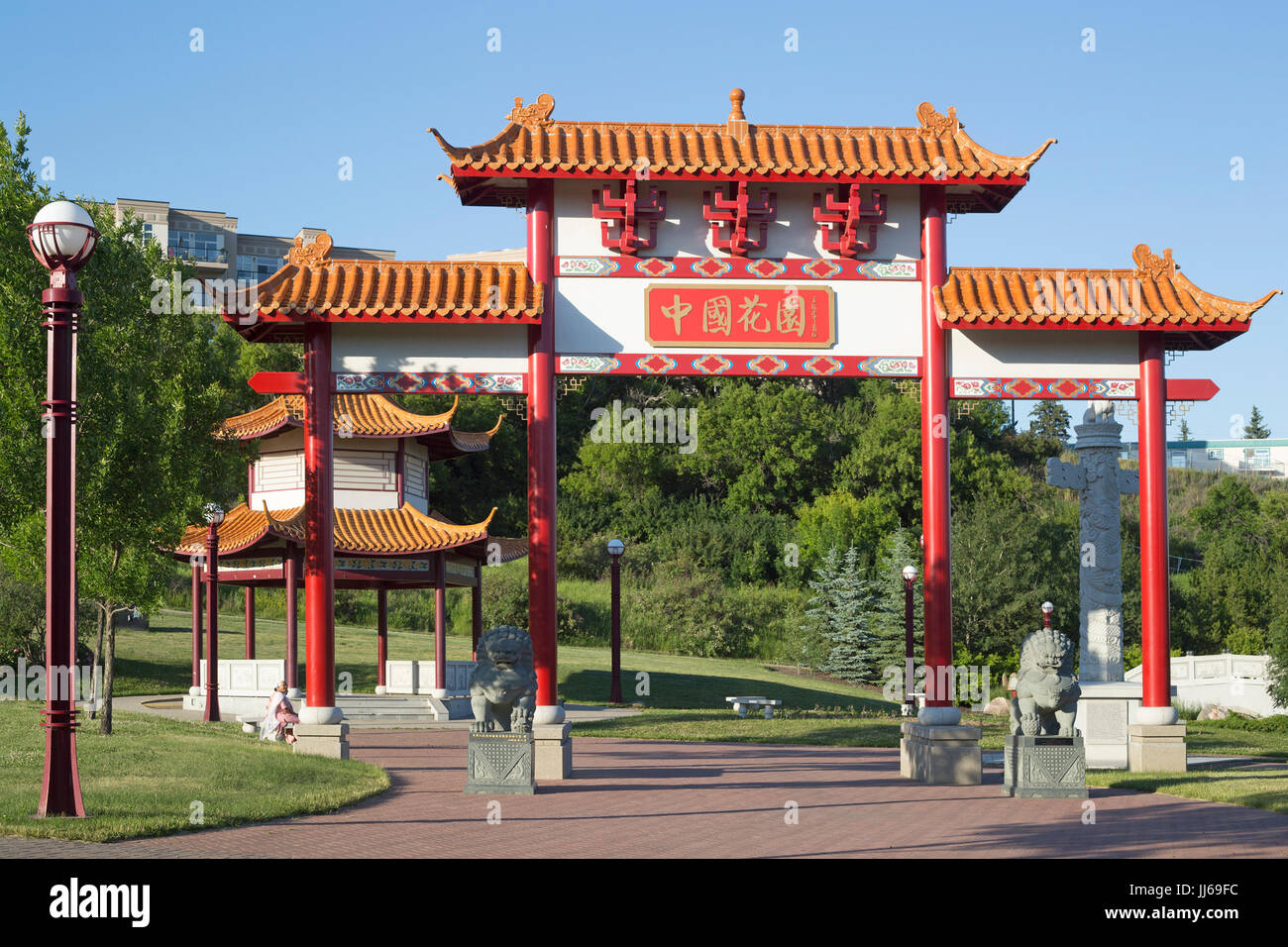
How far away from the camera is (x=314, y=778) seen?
1306 cm

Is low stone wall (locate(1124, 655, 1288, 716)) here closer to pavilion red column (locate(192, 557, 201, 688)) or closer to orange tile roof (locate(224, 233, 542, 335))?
pavilion red column (locate(192, 557, 201, 688))

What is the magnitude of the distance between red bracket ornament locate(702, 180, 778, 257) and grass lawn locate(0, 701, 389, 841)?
23.3ft

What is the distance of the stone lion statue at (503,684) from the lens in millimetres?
12891

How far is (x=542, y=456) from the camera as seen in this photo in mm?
14484

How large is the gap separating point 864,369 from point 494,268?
174 inches

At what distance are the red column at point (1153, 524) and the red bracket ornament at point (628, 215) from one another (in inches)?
233

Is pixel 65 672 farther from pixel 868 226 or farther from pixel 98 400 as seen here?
pixel 868 226

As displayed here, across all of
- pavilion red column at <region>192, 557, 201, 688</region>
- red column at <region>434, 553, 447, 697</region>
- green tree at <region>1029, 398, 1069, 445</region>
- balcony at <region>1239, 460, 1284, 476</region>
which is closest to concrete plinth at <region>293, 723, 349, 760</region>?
red column at <region>434, 553, 447, 697</region>

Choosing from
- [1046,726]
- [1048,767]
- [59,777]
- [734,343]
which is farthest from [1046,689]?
[59,777]

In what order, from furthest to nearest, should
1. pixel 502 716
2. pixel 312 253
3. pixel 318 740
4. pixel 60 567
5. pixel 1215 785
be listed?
Result: pixel 312 253 → pixel 318 740 → pixel 1215 785 → pixel 502 716 → pixel 60 567

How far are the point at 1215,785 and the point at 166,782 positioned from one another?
1065cm

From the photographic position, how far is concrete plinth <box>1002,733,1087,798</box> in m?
12.5

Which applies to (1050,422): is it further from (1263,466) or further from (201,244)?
(201,244)

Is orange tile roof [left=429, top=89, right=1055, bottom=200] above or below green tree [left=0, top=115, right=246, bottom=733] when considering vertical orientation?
above
